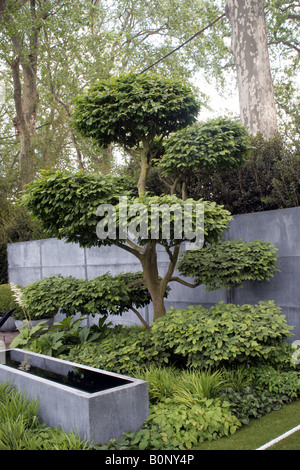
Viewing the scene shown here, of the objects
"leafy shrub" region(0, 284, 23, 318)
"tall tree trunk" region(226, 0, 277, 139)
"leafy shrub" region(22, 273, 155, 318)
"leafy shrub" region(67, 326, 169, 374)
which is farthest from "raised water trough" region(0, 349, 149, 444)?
"tall tree trunk" region(226, 0, 277, 139)

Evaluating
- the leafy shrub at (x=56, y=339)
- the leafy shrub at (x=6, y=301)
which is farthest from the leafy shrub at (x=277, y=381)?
the leafy shrub at (x=6, y=301)

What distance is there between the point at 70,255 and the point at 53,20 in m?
8.96

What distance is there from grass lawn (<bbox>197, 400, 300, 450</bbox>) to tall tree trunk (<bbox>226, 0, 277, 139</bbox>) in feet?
20.6

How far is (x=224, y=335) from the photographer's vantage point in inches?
173

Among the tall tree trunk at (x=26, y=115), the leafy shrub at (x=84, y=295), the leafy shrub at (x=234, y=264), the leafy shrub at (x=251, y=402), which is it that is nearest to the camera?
the leafy shrub at (x=251, y=402)

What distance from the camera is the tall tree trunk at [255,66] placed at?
891 centimetres

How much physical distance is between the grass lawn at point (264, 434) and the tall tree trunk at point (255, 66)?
6.27 metres

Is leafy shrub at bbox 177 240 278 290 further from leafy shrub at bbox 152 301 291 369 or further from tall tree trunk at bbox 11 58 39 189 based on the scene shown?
tall tree trunk at bbox 11 58 39 189

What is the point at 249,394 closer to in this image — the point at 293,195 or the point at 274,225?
the point at 274,225

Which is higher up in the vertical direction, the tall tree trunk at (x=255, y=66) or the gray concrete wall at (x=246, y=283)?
the tall tree trunk at (x=255, y=66)

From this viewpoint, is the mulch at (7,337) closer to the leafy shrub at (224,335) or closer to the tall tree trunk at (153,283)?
the tall tree trunk at (153,283)

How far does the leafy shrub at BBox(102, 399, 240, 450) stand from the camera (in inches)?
136

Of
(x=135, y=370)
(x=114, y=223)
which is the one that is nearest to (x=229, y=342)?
(x=135, y=370)

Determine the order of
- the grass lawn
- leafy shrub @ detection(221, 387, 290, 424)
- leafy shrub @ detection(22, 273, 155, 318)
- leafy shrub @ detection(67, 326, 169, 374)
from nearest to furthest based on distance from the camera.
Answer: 1. the grass lawn
2. leafy shrub @ detection(221, 387, 290, 424)
3. leafy shrub @ detection(67, 326, 169, 374)
4. leafy shrub @ detection(22, 273, 155, 318)
